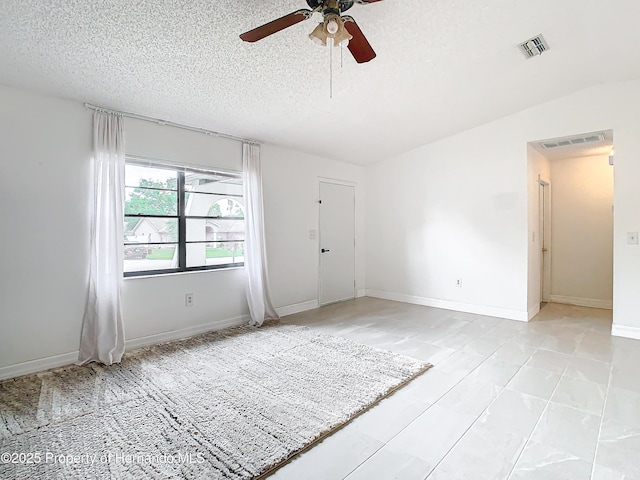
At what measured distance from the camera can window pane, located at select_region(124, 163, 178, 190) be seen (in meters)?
3.60

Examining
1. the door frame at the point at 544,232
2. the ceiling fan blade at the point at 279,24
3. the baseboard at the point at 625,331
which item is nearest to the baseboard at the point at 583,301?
the door frame at the point at 544,232

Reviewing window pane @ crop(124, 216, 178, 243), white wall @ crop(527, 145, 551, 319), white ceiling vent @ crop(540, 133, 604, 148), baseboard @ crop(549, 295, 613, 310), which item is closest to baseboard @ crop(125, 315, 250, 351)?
window pane @ crop(124, 216, 178, 243)

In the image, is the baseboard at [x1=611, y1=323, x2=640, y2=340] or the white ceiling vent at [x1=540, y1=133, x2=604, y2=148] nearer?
the baseboard at [x1=611, y1=323, x2=640, y2=340]

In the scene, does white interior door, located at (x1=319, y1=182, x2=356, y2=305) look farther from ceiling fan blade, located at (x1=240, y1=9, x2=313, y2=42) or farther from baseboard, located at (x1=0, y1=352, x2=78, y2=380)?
ceiling fan blade, located at (x1=240, y1=9, x2=313, y2=42)

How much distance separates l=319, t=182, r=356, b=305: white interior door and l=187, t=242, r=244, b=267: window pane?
1.52 meters

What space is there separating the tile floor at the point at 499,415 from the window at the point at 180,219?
6.68 feet

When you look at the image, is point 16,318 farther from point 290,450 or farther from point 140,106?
point 290,450

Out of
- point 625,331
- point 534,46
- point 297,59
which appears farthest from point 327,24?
point 625,331

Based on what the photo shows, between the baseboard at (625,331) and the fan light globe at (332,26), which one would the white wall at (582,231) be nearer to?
the baseboard at (625,331)

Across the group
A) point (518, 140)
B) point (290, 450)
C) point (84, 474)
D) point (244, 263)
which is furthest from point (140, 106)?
point (518, 140)

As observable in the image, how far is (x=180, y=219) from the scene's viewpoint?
3.97 metres

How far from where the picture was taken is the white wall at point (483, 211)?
12.9ft

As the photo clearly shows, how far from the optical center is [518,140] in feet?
15.0

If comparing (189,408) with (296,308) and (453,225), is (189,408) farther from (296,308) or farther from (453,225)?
(453,225)
